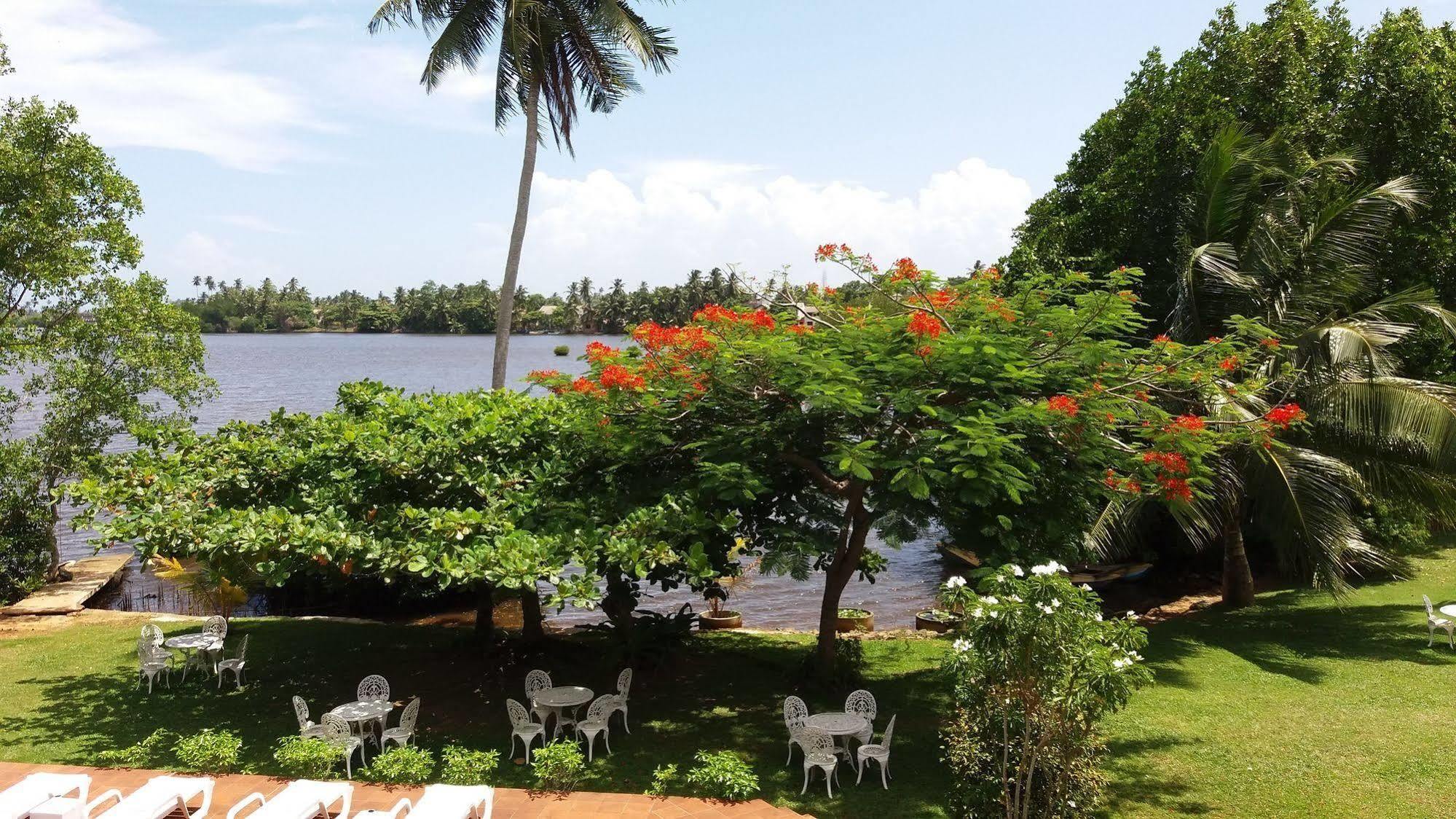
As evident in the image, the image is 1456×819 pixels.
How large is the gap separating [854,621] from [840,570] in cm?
570

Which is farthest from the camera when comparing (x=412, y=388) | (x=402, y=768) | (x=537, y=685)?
(x=412, y=388)

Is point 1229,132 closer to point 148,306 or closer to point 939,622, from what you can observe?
point 939,622

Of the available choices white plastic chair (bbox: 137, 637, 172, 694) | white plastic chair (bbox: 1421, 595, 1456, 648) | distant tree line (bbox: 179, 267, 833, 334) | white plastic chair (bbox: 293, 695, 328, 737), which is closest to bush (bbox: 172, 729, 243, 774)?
white plastic chair (bbox: 293, 695, 328, 737)

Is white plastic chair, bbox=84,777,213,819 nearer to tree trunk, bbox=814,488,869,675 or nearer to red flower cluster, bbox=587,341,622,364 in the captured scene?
red flower cluster, bbox=587,341,622,364

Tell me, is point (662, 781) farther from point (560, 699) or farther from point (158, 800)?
point (158, 800)

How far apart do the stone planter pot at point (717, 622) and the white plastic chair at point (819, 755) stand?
7.64 m

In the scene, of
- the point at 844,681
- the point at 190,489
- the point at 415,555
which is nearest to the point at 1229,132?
the point at 844,681

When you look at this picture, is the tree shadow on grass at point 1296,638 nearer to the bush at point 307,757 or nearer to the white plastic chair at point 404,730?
the white plastic chair at point 404,730

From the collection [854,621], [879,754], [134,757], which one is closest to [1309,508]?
[854,621]

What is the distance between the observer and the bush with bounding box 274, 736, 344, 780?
8.90 metres

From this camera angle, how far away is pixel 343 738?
30.4 ft

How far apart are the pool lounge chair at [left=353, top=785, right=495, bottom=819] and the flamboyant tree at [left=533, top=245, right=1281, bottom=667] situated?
364 centimetres

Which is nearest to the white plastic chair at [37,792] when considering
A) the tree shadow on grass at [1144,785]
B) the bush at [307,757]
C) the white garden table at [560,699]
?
the bush at [307,757]

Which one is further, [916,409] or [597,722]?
[916,409]
